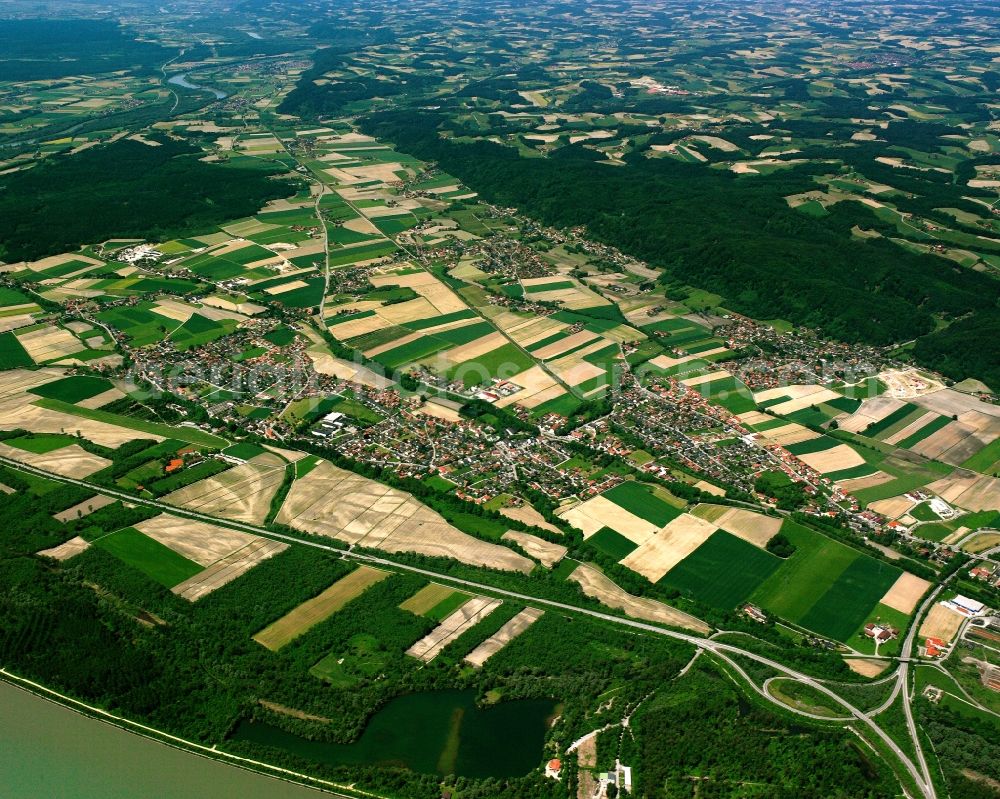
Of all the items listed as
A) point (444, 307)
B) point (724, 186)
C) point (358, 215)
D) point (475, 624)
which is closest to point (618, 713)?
point (475, 624)

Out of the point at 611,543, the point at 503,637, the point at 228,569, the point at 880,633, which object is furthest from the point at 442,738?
the point at 880,633

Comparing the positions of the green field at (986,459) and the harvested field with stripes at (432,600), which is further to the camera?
the green field at (986,459)

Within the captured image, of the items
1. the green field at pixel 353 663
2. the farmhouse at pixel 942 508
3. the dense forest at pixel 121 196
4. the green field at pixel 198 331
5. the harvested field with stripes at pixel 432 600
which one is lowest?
the dense forest at pixel 121 196

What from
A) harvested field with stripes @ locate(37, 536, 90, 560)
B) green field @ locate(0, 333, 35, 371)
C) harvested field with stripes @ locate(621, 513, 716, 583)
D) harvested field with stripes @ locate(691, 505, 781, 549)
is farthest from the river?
green field @ locate(0, 333, 35, 371)

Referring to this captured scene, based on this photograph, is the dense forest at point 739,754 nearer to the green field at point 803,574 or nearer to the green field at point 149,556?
the green field at point 803,574

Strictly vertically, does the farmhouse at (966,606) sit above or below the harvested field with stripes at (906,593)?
above

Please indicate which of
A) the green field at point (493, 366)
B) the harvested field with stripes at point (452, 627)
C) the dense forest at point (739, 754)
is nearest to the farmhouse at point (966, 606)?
the dense forest at point (739, 754)
